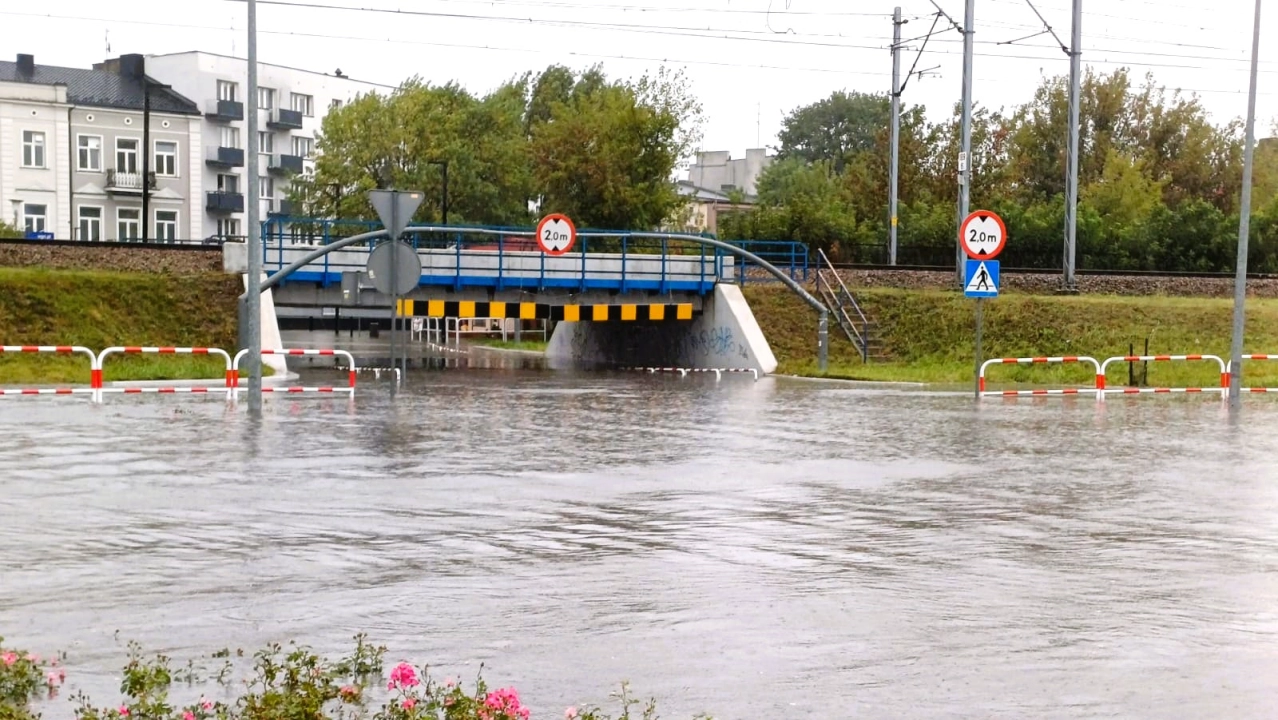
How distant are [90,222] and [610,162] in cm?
3234

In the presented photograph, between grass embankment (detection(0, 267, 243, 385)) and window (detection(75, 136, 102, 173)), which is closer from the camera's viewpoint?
grass embankment (detection(0, 267, 243, 385))

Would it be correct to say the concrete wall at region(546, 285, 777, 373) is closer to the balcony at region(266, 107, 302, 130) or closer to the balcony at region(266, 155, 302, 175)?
the balcony at region(266, 107, 302, 130)

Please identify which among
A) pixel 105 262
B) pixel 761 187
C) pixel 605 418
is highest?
pixel 761 187

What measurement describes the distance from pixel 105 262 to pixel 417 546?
109 ft

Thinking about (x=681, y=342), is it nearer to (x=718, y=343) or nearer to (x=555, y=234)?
(x=718, y=343)

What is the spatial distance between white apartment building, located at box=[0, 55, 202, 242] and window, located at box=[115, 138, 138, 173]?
0.05 m

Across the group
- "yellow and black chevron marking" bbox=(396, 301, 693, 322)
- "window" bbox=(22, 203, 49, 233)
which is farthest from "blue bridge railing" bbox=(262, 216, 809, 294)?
"window" bbox=(22, 203, 49, 233)

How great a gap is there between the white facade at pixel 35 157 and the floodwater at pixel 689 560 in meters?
61.2

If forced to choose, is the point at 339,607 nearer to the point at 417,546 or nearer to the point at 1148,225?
the point at 417,546

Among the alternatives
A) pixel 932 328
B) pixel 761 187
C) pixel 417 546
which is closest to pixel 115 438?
pixel 417 546

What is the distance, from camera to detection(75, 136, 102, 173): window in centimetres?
8294

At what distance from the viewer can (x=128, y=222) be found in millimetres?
87875

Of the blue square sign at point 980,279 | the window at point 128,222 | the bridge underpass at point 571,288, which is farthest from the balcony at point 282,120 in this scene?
the blue square sign at point 980,279

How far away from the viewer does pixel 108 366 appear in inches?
1366
